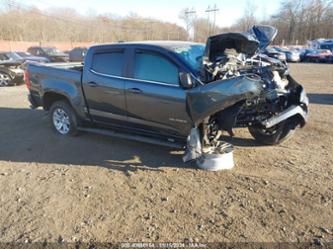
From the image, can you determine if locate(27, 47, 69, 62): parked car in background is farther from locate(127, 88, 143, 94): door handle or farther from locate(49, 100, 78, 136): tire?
locate(127, 88, 143, 94): door handle

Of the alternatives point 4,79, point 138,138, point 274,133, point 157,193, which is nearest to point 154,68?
point 138,138

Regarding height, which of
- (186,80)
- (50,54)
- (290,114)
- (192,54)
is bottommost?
(50,54)

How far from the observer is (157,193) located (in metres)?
4.11

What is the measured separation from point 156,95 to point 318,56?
35.2 m

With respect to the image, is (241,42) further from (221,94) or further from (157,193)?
(157,193)

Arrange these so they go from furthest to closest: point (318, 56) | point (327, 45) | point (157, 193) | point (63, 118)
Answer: point (327, 45) < point (318, 56) < point (63, 118) < point (157, 193)

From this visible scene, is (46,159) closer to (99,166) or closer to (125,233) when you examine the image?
(99,166)

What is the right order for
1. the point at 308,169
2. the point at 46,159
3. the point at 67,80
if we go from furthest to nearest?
1. the point at 67,80
2. the point at 46,159
3. the point at 308,169

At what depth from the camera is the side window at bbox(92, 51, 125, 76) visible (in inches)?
215

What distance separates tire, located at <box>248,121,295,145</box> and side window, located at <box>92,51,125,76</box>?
2.52 m

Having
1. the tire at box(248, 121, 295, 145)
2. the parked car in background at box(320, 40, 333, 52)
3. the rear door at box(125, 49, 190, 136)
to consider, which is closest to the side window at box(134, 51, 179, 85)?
the rear door at box(125, 49, 190, 136)

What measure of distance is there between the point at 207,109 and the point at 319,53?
36000mm

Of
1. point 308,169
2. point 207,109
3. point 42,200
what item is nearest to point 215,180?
point 207,109

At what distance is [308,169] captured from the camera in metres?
4.70
